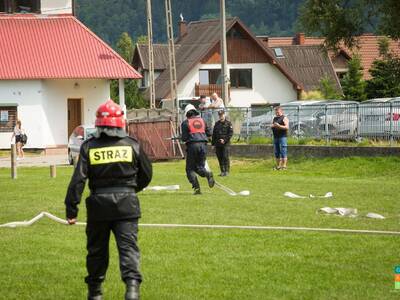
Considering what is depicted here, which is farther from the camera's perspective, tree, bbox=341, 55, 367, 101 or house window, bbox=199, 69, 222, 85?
house window, bbox=199, 69, 222, 85

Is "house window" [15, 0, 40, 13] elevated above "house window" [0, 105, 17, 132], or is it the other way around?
"house window" [15, 0, 40, 13]

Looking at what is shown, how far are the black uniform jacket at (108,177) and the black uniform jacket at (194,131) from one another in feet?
37.7

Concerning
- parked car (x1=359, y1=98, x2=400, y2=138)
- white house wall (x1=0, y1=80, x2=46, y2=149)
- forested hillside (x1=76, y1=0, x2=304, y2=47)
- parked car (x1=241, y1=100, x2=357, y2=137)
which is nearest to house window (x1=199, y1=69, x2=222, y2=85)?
white house wall (x1=0, y1=80, x2=46, y2=149)

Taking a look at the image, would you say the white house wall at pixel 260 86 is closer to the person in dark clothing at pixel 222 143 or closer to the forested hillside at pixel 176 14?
the person in dark clothing at pixel 222 143

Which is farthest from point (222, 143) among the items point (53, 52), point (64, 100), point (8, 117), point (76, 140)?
point (53, 52)

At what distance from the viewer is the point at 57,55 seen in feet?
166

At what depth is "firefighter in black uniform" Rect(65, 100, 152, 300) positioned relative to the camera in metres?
9.38

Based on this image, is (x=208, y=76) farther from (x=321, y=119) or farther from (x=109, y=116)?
(x=109, y=116)

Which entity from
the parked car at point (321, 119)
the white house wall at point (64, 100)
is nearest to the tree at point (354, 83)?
the white house wall at point (64, 100)

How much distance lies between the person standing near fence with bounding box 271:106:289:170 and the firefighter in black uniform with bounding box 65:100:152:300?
21093mm

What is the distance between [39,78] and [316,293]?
40.2 meters

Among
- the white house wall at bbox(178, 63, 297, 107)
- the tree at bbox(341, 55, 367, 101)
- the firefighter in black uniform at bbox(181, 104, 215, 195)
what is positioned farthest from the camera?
the white house wall at bbox(178, 63, 297, 107)

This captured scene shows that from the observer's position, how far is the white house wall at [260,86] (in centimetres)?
7656

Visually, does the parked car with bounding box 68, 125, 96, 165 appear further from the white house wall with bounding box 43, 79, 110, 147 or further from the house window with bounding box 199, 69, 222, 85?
the house window with bounding box 199, 69, 222, 85
